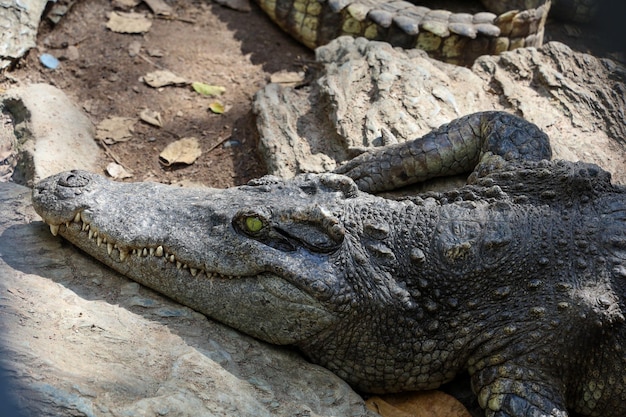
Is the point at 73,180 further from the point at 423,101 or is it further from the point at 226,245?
the point at 423,101

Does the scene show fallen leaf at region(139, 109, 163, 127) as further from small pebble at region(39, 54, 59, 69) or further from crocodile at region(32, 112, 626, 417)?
crocodile at region(32, 112, 626, 417)

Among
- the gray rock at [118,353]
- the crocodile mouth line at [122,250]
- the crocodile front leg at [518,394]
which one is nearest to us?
the gray rock at [118,353]

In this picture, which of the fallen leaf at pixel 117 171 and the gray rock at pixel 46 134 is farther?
the fallen leaf at pixel 117 171

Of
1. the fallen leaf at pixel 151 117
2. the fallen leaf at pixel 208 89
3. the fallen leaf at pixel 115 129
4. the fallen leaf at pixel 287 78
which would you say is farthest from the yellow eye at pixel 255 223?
the fallen leaf at pixel 287 78

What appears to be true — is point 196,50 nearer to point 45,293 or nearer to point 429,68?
point 429,68

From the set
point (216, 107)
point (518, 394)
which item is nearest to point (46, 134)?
point (216, 107)

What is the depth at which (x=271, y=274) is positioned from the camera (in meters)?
3.27

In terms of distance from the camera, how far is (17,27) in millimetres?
5773

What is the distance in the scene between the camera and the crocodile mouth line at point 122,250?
3346 mm

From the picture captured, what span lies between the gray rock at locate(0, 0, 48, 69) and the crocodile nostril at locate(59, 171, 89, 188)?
2556 mm

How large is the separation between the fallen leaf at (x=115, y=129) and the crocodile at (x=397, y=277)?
2047mm

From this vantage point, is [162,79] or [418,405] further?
[162,79]

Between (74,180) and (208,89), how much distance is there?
2839 millimetres

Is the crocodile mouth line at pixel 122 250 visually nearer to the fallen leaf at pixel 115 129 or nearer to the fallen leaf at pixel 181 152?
the fallen leaf at pixel 181 152
